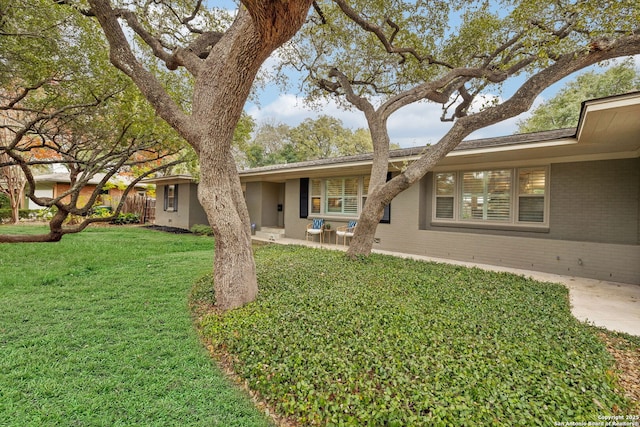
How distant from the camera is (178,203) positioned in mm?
15484

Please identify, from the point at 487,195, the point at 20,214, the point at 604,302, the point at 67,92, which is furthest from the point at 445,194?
the point at 20,214

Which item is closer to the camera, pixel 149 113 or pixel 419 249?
pixel 149 113

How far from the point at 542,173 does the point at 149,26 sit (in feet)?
30.1


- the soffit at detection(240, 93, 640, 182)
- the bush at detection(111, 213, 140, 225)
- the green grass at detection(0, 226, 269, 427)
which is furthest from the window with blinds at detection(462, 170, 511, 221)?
the bush at detection(111, 213, 140, 225)

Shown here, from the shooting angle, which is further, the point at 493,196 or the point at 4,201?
the point at 4,201

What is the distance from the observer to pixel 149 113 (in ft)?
22.5

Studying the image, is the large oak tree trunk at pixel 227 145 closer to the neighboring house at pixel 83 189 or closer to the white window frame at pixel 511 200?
the white window frame at pixel 511 200

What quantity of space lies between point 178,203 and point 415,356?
1530 centimetres

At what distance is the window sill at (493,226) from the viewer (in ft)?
23.5

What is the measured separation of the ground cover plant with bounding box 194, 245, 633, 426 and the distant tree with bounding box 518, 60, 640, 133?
15.7 m

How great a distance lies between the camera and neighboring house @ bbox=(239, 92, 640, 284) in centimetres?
581

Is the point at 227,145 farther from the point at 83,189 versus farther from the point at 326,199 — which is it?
the point at 83,189

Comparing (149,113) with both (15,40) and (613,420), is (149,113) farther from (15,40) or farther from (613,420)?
(613,420)

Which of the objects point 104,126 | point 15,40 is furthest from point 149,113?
point 15,40
